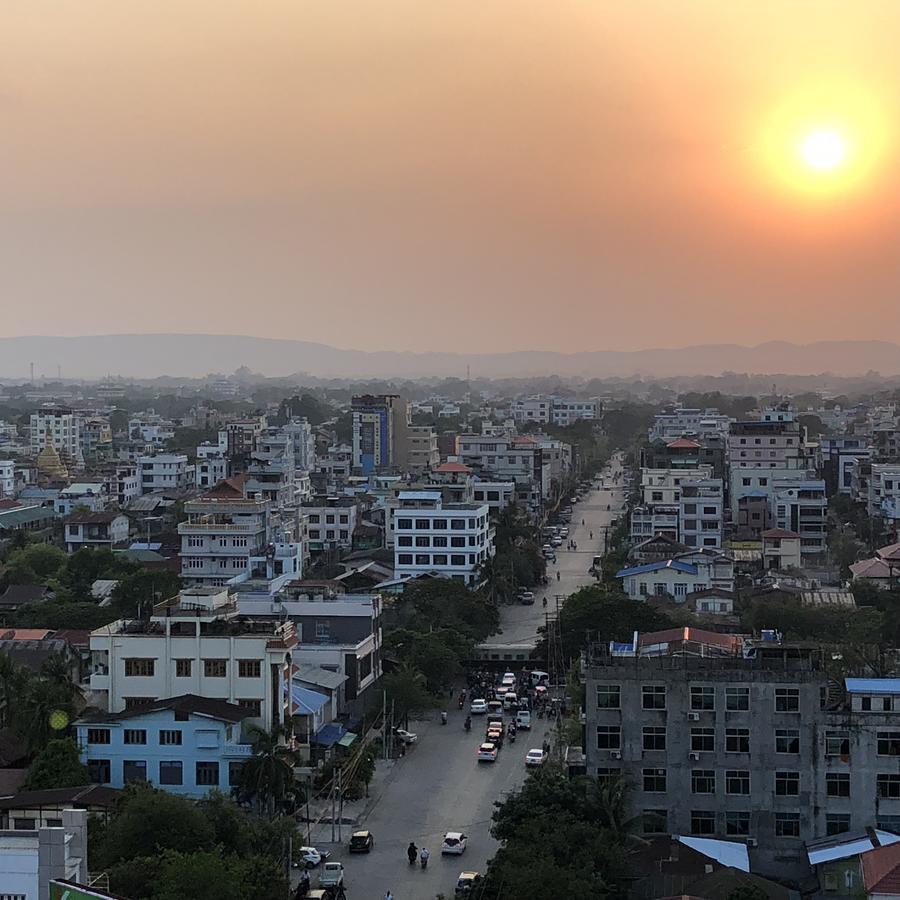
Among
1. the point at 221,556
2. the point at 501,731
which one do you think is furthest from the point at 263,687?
the point at 221,556

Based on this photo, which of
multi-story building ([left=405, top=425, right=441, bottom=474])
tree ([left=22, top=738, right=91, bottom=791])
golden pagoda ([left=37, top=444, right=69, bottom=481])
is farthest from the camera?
multi-story building ([left=405, top=425, right=441, bottom=474])

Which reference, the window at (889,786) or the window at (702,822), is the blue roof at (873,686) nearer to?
the window at (889,786)

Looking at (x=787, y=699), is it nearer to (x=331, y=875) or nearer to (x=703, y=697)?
(x=703, y=697)

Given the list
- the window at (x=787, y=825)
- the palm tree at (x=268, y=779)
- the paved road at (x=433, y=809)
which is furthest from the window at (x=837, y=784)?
the palm tree at (x=268, y=779)

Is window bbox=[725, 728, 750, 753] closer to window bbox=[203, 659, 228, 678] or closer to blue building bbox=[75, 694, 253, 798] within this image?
blue building bbox=[75, 694, 253, 798]

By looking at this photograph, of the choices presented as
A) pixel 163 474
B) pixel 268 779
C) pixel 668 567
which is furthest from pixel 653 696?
pixel 163 474

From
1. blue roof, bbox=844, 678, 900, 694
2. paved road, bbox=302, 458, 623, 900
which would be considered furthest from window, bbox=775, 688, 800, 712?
paved road, bbox=302, 458, 623, 900
